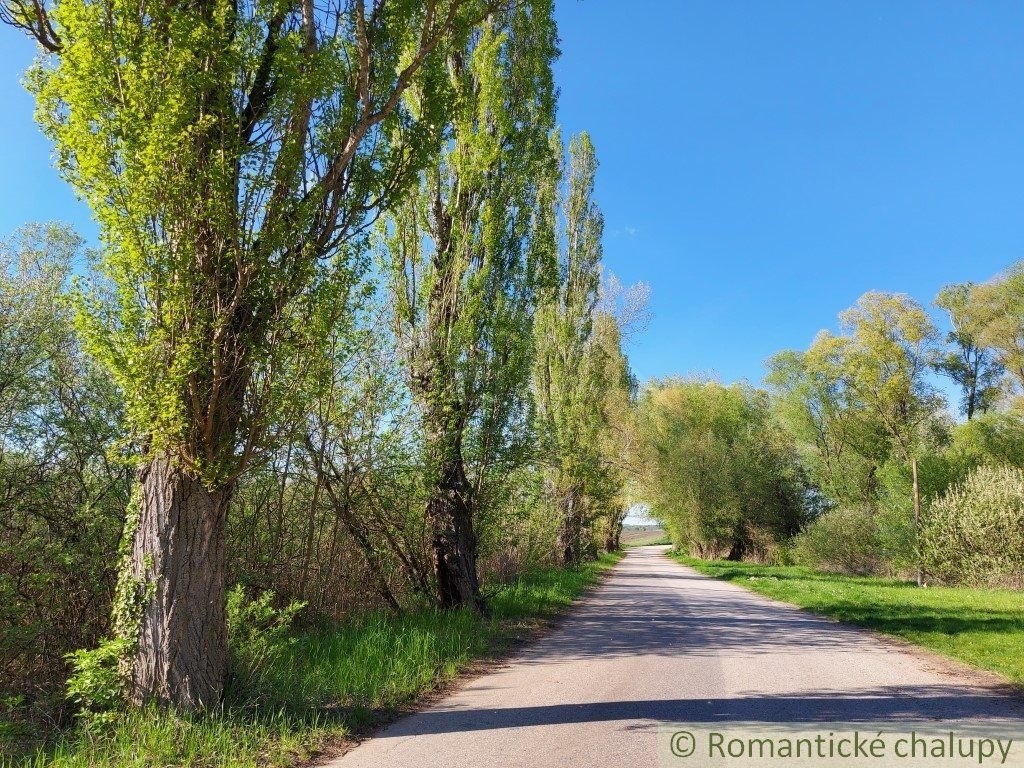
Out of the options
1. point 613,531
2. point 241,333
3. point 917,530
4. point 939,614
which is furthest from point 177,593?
point 613,531

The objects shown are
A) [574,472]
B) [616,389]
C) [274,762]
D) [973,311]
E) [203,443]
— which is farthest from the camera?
[973,311]

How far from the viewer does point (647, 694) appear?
6.24 m

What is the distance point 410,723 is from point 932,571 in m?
23.4

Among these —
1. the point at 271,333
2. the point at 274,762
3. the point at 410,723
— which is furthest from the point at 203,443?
the point at 410,723

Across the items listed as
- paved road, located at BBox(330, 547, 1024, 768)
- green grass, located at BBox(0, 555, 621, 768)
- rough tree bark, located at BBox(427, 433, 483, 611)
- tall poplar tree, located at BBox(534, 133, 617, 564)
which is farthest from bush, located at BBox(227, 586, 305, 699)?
tall poplar tree, located at BBox(534, 133, 617, 564)

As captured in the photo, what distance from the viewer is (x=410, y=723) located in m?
5.43

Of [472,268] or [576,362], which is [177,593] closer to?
[472,268]

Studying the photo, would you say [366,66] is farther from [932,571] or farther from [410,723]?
[932,571]

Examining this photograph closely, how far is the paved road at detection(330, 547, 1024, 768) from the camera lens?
4672mm

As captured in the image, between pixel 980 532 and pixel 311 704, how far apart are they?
2182 cm

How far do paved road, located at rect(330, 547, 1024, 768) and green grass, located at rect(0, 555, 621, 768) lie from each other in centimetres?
40

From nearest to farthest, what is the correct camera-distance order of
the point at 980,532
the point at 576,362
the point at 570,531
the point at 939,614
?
the point at 939,614 → the point at 980,532 → the point at 576,362 → the point at 570,531

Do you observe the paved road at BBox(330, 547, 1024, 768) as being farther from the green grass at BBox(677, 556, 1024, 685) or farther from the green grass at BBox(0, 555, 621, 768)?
the green grass at BBox(677, 556, 1024, 685)

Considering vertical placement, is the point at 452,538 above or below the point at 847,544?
above
